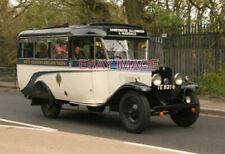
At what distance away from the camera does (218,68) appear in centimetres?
1936

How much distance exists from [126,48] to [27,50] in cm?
331

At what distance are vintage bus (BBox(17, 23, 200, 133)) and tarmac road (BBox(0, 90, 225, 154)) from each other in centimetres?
36

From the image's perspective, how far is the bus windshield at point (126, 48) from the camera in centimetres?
1281

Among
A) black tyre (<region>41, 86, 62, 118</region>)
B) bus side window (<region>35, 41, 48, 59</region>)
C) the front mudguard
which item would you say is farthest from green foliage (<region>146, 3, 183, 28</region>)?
the front mudguard

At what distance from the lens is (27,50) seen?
15.2m

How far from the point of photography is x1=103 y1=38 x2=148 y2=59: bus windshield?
42.0 feet

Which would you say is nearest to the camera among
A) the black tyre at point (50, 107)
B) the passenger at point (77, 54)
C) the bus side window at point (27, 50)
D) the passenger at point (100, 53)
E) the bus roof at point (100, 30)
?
the passenger at point (100, 53)

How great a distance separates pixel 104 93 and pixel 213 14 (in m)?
9.10

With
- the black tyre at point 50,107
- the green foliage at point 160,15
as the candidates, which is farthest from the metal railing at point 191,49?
the black tyre at point 50,107

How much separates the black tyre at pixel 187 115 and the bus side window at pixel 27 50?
14.8ft

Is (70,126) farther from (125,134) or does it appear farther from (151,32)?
(151,32)

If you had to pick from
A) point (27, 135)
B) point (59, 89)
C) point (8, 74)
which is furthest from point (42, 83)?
point (8, 74)

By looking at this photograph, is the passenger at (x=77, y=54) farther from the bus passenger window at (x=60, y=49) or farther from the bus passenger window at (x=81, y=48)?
the bus passenger window at (x=60, y=49)

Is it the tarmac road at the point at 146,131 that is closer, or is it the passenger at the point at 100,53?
the tarmac road at the point at 146,131
